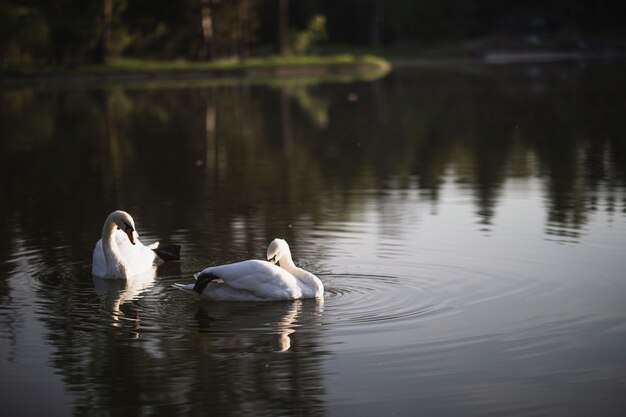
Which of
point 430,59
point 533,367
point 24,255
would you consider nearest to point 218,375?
point 533,367

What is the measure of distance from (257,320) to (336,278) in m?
1.71

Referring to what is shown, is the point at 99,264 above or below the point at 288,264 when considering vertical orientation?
below

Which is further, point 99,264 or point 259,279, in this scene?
point 99,264

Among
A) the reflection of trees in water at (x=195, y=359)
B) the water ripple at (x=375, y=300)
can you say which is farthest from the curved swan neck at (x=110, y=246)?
the water ripple at (x=375, y=300)

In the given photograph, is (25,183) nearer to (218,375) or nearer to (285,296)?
(285,296)

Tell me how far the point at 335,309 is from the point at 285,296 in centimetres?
52

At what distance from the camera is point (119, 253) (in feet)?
40.7

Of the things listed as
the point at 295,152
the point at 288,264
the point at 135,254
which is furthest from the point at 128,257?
the point at 295,152

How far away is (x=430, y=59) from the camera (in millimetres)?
103750

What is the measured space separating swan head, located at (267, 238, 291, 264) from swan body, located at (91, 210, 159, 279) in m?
1.82

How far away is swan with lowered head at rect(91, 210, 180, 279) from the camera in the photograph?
12273 mm

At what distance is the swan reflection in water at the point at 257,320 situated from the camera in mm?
9508

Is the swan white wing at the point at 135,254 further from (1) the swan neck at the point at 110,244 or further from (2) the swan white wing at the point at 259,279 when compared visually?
(2) the swan white wing at the point at 259,279

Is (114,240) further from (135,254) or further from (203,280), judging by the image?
(203,280)
